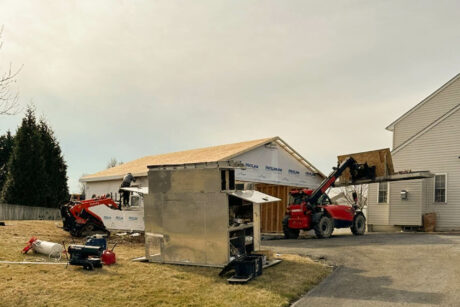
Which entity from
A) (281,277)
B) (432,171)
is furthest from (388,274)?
(432,171)

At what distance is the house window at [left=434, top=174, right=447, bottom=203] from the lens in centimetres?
2177

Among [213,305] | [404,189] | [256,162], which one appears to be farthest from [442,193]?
[213,305]

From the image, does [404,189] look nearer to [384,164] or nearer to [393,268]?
[384,164]

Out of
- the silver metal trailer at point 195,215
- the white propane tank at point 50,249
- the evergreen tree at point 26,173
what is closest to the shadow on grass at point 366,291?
the silver metal trailer at point 195,215

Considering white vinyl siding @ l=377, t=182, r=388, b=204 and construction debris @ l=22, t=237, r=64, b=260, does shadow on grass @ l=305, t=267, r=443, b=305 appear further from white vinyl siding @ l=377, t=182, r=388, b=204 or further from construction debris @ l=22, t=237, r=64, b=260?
white vinyl siding @ l=377, t=182, r=388, b=204

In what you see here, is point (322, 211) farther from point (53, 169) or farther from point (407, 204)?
point (53, 169)

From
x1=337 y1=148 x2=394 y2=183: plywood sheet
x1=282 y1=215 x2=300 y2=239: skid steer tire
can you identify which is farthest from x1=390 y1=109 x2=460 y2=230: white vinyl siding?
x1=282 y1=215 x2=300 y2=239: skid steer tire

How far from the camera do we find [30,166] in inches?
1268

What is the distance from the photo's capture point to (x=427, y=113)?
2494 centimetres

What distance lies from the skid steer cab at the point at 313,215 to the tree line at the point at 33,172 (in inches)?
874

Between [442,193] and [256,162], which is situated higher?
[256,162]

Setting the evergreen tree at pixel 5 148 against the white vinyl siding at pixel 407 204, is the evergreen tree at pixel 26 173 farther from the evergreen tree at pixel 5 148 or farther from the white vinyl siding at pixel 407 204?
the white vinyl siding at pixel 407 204

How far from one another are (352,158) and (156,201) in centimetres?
1186

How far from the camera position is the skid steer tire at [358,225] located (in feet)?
67.9
